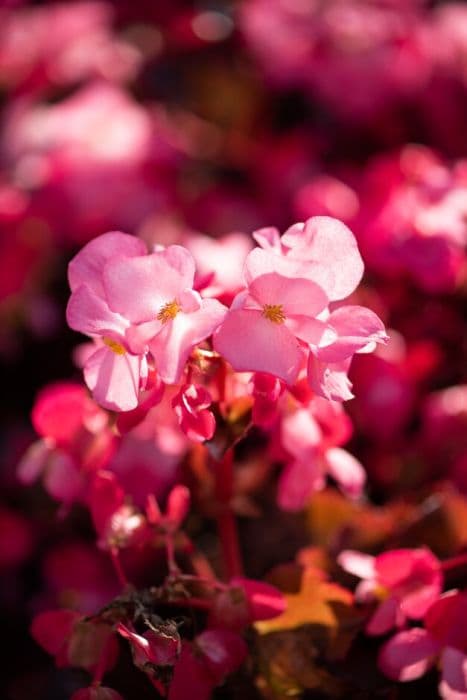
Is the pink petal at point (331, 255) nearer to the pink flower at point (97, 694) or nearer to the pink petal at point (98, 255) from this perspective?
the pink petal at point (98, 255)

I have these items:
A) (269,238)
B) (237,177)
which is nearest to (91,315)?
(269,238)

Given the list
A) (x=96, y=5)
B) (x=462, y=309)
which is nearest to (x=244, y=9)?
(x=96, y=5)

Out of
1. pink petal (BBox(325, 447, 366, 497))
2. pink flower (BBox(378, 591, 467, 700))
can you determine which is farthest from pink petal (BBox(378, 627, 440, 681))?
pink petal (BBox(325, 447, 366, 497))

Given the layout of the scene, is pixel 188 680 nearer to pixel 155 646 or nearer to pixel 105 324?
pixel 155 646

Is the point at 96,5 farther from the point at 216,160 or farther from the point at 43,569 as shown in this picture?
the point at 43,569

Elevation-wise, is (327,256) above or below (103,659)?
above

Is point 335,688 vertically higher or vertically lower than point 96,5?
lower

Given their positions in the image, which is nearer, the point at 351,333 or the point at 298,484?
the point at 351,333
